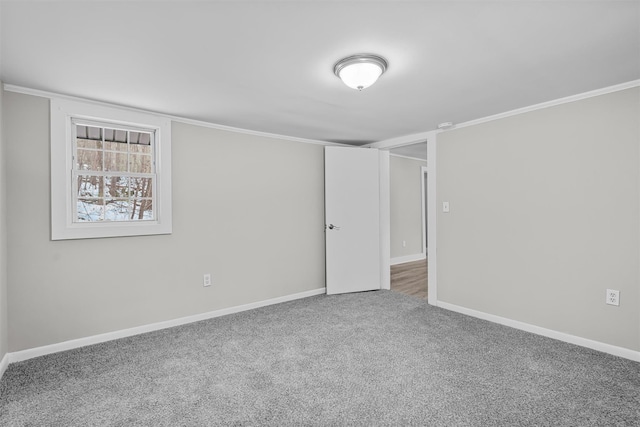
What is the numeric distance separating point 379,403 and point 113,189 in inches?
116

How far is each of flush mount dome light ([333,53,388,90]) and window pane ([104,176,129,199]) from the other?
2337 millimetres

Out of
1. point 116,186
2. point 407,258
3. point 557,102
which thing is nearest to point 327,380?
point 116,186

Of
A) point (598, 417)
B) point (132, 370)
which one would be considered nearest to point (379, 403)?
point (598, 417)

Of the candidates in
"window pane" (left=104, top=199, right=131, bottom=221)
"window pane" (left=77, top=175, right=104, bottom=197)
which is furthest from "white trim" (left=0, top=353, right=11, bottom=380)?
"window pane" (left=77, top=175, right=104, bottom=197)

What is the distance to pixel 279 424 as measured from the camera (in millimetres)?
1734

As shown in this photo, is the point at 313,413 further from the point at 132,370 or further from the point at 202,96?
the point at 202,96

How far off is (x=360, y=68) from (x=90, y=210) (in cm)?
269

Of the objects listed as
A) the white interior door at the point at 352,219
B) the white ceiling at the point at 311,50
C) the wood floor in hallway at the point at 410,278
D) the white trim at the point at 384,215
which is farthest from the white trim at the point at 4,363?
the wood floor in hallway at the point at 410,278

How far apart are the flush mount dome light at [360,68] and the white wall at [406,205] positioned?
166 inches

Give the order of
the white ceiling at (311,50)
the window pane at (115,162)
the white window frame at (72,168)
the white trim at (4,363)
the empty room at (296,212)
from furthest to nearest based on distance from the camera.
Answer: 1. the window pane at (115,162)
2. the white window frame at (72,168)
3. the white trim at (4,363)
4. the empty room at (296,212)
5. the white ceiling at (311,50)

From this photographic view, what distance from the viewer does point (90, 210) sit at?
2.88 metres

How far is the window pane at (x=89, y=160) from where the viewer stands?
2.81 metres

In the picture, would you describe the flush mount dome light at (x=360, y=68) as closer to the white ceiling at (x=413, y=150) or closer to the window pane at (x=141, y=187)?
the window pane at (x=141, y=187)

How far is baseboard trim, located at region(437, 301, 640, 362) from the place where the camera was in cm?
245
